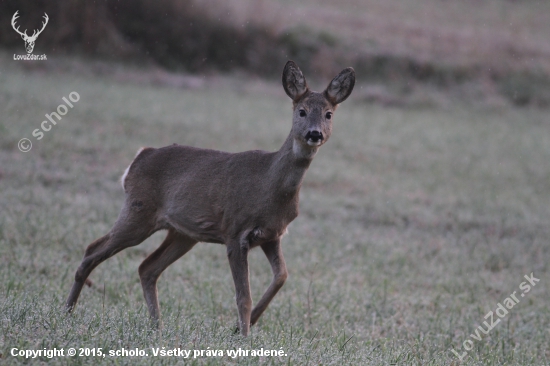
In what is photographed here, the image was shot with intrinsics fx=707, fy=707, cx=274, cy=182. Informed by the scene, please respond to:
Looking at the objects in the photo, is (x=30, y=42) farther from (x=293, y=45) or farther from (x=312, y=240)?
(x=312, y=240)

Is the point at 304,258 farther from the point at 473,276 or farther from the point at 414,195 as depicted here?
the point at 414,195

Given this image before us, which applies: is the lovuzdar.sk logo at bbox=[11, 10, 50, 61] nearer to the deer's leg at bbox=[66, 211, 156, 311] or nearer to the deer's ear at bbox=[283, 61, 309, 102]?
the deer's leg at bbox=[66, 211, 156, 311]

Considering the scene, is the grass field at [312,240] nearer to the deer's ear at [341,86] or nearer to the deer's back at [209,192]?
the deer's back at [209,192]

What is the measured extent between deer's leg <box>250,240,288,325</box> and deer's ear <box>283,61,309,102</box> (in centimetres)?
125

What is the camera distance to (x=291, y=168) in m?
5.73

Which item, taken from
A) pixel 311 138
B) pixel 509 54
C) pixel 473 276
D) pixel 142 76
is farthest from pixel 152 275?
pixel 509 54

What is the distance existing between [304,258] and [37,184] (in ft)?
15.0

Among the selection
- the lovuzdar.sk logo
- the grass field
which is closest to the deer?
the grass field

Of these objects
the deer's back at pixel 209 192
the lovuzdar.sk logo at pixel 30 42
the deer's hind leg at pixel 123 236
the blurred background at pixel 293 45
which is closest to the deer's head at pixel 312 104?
the deer's back at pixel 209 192

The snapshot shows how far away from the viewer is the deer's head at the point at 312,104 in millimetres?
5562

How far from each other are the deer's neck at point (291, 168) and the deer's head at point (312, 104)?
1.9 inches

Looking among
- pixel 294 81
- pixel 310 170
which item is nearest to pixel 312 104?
pixel 294 81

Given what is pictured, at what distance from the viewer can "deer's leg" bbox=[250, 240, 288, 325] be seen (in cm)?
576

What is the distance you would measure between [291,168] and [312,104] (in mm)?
548
